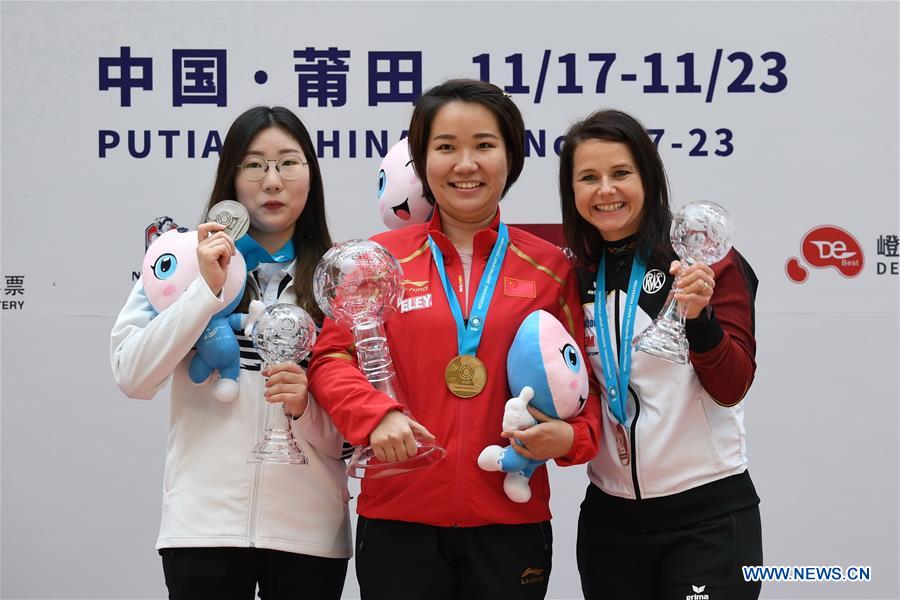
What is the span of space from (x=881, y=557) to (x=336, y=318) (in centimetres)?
280

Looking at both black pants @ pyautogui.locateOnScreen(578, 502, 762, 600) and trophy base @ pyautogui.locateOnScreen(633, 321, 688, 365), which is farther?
black pants @ pyautogui.locateOnScreen(578, 502, 762, 600)

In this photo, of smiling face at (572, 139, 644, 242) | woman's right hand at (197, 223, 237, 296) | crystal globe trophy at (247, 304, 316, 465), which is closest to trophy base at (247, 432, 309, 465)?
crystal globe trophy at (247, 304, 316, 465)

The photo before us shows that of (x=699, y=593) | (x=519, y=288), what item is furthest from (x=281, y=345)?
(x=699, y=593)

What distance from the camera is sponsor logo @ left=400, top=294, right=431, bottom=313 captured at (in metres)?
1.92

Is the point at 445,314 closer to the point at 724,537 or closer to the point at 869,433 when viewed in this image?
the point at 724,537

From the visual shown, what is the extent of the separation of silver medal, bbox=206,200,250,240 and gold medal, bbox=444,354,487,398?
605 mm

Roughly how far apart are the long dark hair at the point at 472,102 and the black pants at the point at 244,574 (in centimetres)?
98

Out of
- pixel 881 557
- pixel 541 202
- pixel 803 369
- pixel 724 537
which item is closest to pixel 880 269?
pixel 803 369

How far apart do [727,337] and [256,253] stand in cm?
112

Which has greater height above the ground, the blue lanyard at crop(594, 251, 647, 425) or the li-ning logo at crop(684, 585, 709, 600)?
the blue lanyard at crop(594, 251, 647, 425)

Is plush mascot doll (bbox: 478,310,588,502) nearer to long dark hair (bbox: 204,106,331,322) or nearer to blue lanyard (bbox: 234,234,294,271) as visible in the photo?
long dark hair (bbox: 204,106,331,322)

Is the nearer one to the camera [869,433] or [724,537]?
[724,537]

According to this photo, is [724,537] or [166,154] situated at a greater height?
[166,154]

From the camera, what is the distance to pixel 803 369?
354 centimetres
